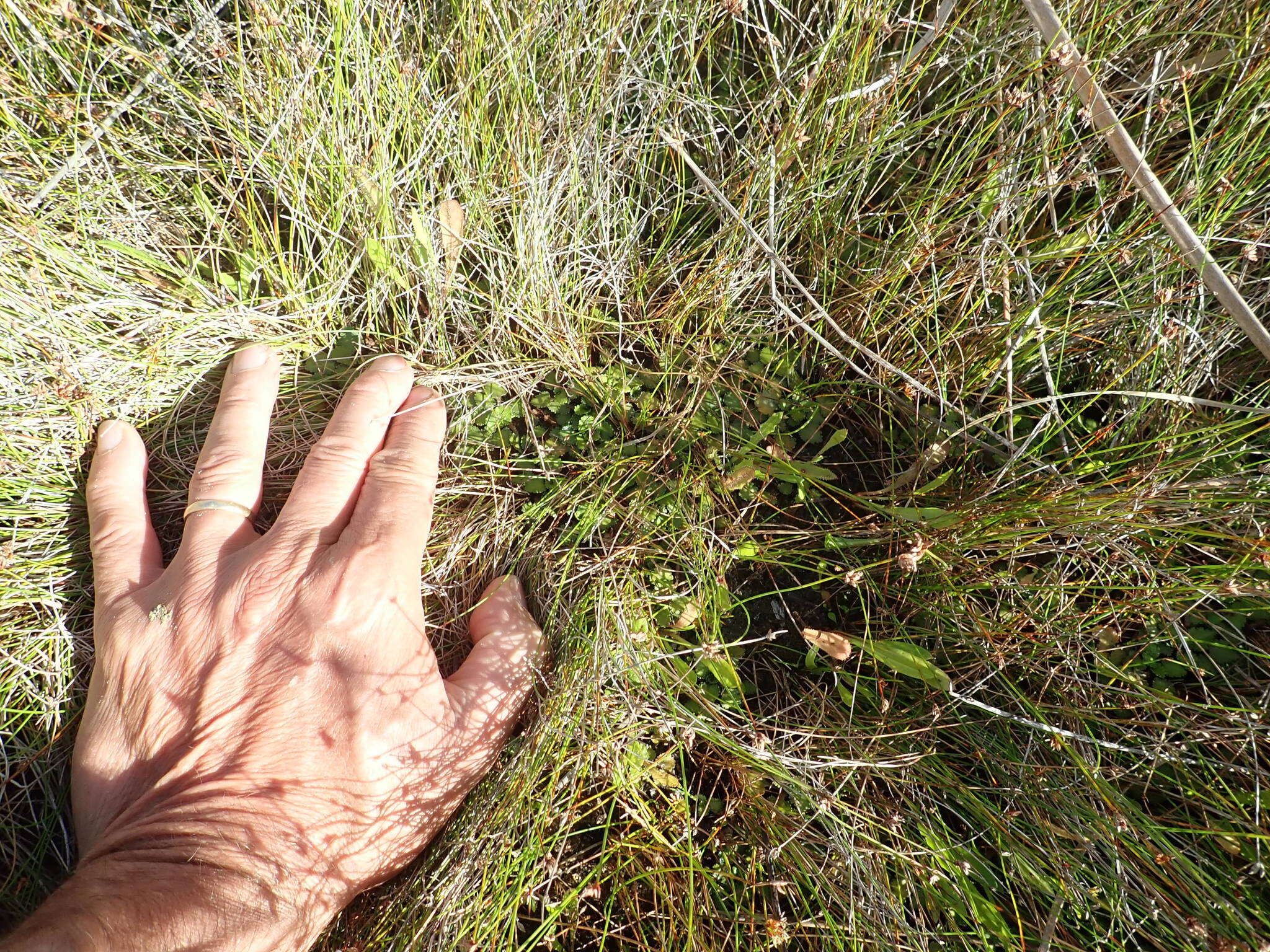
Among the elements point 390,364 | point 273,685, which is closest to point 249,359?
point 390,364

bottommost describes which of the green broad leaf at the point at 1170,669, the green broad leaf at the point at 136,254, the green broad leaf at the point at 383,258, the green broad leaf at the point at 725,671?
the green broad leaf at the point at 1170,669

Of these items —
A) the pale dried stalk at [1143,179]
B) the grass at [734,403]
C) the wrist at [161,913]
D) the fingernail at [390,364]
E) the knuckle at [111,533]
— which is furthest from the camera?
the fingernail at [390,364]

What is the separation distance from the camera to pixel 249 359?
2.01 metres

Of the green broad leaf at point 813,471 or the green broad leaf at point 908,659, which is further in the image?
the green broad leaf at point 813,471

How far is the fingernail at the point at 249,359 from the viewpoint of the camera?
2.00 metres

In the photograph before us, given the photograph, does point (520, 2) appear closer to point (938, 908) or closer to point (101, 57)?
point (101, 57)

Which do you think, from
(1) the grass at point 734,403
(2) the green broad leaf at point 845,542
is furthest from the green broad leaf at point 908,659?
(2) the green broad leaf at point 845,542

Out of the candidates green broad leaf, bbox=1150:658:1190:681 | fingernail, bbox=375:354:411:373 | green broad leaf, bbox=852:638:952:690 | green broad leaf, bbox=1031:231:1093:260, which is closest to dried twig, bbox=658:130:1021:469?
green broad leaf, bbox=1031:231:1093:260

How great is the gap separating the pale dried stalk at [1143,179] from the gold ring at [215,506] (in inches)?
90.1

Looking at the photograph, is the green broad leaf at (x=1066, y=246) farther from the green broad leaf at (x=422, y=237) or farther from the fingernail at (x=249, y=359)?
the fingernail at (x=249, y=359)

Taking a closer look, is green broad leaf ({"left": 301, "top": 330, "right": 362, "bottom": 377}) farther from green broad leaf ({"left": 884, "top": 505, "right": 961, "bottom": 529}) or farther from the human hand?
green broad leaf ({"left": 884, "top": 505, "right": 961, "bottom": 529})

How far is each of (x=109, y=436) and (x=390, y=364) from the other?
0.79m

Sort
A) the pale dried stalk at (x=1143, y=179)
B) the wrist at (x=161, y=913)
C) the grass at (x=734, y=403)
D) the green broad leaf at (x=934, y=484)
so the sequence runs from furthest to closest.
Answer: the green broad leaf at (x=934, y=484)
the grass at (x=734, y=403)
the pale dried stalk at (x=1143, y=179)
the wrist at (x=161, y=913)

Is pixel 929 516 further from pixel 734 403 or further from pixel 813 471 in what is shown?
pixel 734 403
